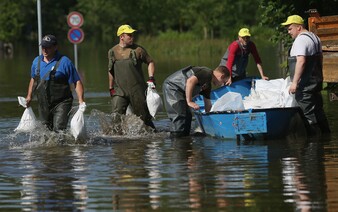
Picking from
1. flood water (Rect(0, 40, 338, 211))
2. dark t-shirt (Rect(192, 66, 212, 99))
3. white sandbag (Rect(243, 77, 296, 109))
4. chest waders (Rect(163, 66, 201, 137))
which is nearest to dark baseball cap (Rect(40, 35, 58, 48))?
flood water (Rect(0, 40, 338, 211))

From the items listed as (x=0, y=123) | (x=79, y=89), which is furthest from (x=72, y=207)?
(x=0, y=123)

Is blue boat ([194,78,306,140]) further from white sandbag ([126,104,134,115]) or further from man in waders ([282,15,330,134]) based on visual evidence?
white sandbag ([126,104,134,115])

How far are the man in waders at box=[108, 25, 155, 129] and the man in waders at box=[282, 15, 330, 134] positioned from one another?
2587mm

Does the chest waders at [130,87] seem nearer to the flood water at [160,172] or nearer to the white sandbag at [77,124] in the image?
the flood water at [160,172]

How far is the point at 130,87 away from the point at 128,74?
0.72ft

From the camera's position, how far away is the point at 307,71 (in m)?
16.9

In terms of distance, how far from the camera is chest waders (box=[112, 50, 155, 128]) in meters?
18.5

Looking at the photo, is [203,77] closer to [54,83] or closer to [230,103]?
[230,103]

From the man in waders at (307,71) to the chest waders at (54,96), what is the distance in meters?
3.23

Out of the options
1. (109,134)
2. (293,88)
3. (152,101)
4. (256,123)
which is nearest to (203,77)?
(256,123)

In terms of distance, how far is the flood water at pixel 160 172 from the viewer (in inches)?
445

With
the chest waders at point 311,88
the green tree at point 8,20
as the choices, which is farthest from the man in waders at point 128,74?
the green tree at point 8,20

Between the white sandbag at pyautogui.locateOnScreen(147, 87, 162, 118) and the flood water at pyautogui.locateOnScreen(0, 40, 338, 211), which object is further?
the white sandbag at pyautogui.locateOnScreen(147, 87, 162, 118)

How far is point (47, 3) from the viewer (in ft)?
446
